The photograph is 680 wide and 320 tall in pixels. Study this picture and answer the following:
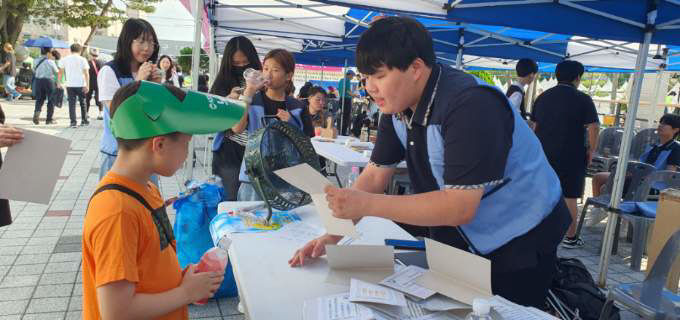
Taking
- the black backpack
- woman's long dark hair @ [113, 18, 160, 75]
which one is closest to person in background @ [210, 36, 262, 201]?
woman's long dark hair @ [113, 18, 160, 75]

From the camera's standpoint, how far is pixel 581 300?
1618 millimetres

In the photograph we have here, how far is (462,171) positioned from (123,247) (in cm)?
82

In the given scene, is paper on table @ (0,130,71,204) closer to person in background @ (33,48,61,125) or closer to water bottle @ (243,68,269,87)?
water bottle @ (243,68,269,87)

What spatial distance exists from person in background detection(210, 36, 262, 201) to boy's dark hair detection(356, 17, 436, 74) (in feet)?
5.91

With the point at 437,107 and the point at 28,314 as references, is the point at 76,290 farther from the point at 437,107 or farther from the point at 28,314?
the point at 437,107

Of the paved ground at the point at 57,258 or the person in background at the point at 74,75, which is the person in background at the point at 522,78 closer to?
the paved ground at the point at 57,258

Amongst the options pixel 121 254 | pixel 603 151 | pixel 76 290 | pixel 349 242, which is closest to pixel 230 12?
pixel 76 290

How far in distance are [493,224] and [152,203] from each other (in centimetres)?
95

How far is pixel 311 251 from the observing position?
1.42 m

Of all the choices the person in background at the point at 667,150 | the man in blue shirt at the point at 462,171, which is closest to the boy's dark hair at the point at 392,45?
the man in blue shirt at the point at 462,171

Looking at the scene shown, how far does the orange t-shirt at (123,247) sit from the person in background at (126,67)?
1.58 m

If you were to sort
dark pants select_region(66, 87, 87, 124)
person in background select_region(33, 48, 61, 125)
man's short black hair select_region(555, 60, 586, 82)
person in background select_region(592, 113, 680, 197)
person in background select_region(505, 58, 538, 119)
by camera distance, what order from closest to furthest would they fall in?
man's short black hair select_region(555, 60, 586, 82), person in background select_region(592, 113, 680, 197), person in background select_region(505, 58, 538, 119), dark pants select_region(66, 87, 87, 124), person in background select_region(33, 48, 61, 125)

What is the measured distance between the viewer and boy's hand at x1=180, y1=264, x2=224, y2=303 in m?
1.14

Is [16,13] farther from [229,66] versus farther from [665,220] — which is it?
[665,220]
